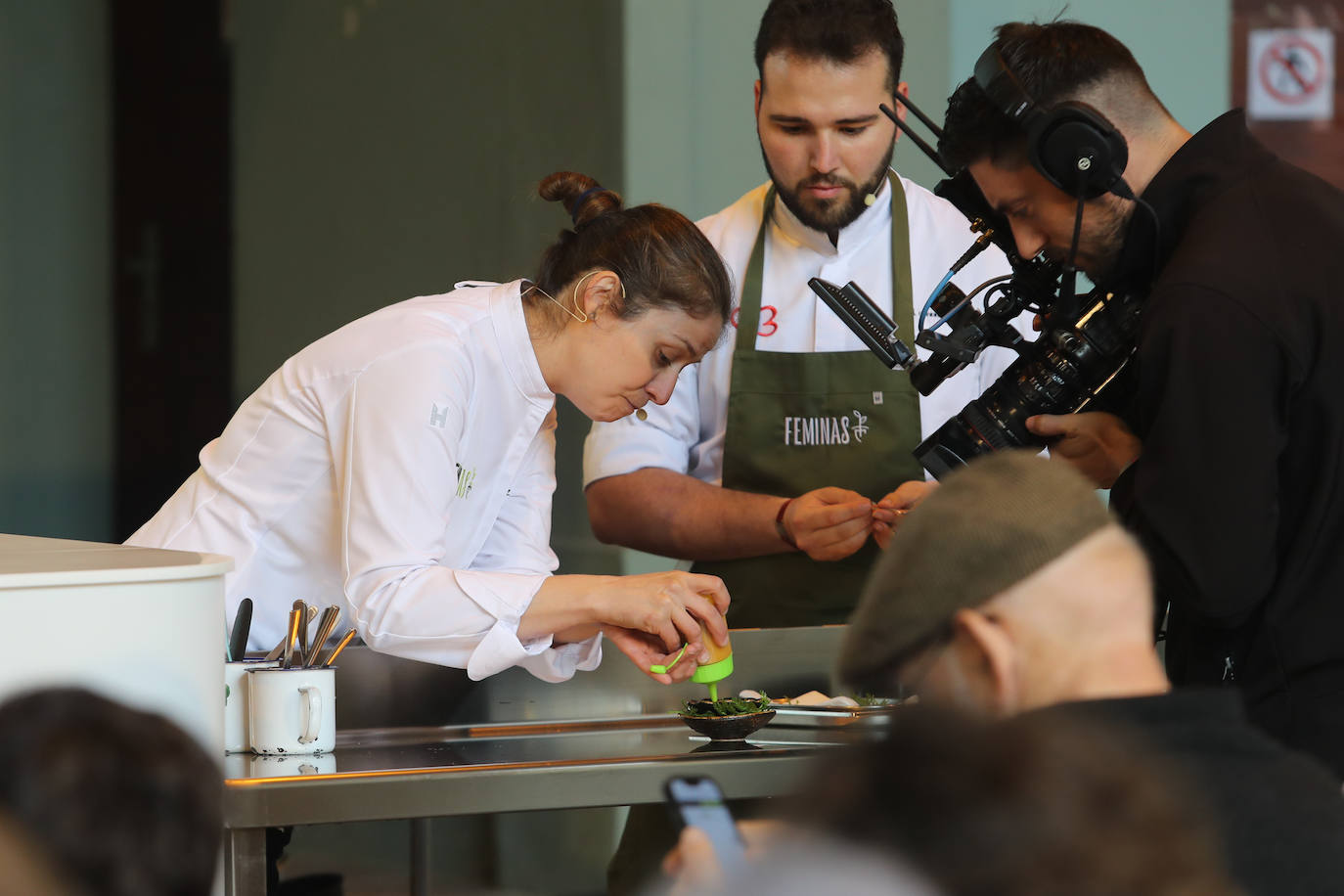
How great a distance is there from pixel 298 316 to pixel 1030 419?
2527 mm

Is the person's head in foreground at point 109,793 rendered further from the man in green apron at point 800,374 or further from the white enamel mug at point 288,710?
the man in green apron at point 800,374

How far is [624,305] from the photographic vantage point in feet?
6.07

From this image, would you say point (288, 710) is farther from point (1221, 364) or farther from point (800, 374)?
point (800, 374)

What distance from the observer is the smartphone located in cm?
63

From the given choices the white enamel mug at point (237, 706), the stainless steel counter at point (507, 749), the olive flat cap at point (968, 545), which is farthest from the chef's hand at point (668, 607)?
the olive flat cap at point (968, 545)

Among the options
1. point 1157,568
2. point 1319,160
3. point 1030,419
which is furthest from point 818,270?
point 1319,160

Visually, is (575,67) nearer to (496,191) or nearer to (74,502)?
(496,191)

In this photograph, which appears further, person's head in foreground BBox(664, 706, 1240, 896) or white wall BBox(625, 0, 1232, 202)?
white wall BBox(625, 0, 1232, 202)

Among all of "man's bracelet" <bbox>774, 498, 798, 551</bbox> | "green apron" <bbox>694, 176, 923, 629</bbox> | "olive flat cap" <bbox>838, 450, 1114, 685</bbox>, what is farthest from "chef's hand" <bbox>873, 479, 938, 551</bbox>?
"olive flat cap" <bbox>838, 450, 1114, 685</bbox>

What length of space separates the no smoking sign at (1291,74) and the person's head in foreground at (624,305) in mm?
2107

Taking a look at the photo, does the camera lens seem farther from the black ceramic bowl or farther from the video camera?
the black ceramic bowl

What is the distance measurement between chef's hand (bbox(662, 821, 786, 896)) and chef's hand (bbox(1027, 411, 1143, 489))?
0.98 metres

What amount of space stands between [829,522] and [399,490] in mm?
735

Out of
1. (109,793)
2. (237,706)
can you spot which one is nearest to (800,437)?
(237,706)
